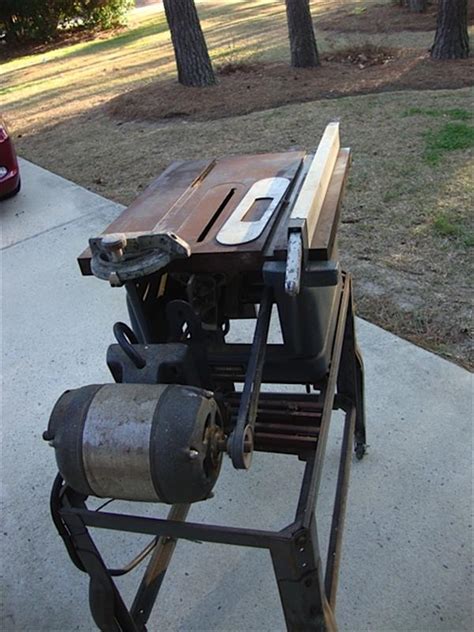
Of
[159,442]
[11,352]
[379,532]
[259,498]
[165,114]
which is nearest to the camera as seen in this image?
[159,442]

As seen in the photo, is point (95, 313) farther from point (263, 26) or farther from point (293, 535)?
point (263, 26)

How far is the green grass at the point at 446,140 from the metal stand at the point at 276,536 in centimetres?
327

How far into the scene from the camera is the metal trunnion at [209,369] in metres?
1.07

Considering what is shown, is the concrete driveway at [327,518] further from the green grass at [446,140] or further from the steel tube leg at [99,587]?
the green grass at [446,140]

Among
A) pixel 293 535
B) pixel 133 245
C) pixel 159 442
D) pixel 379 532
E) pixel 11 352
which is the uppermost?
pixel 133 245

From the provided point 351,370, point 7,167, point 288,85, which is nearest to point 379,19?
point 288,85

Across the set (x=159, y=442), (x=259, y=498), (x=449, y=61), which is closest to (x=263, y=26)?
(x=449, y=61)

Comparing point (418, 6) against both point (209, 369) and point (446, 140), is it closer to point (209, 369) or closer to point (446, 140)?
point (446, 140)

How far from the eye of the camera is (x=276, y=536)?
1.10m

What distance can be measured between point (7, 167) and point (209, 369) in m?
3.99

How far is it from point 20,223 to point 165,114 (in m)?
2.76

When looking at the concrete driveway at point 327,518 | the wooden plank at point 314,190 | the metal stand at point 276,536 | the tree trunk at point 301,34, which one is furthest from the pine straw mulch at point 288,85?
the metal stand at point 276,536

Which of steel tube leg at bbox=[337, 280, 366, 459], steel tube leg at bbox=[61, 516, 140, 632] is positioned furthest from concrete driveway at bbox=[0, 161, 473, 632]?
steel tube leg at bbox=[61, 516, 140, 632]

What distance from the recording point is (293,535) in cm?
111
